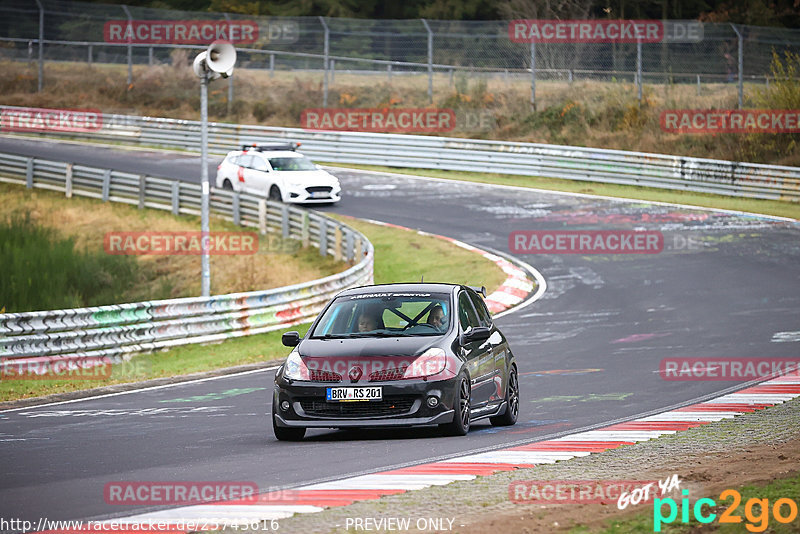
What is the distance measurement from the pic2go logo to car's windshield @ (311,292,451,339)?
4.75 metres

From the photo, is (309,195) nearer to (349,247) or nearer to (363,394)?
(349,247)

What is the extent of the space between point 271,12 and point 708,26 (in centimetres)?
3518

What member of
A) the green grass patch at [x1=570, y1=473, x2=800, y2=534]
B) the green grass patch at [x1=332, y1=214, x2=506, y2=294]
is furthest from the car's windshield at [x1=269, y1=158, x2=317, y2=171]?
the green grass patch at [x1=570, y1=473, x2=800, y2=534]

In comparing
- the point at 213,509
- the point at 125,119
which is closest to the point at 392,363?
the point at 213,509

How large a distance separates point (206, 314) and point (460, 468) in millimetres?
12483

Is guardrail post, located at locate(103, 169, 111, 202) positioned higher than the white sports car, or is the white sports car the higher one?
the white sports car

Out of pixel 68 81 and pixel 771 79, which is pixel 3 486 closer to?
pixel 771 79

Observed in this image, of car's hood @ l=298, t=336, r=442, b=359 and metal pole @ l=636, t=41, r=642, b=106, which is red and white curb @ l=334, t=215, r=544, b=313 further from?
metal pole @ l=636, t=41, r=642, b=106

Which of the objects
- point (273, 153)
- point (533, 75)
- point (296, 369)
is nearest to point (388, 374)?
point (296, 369)

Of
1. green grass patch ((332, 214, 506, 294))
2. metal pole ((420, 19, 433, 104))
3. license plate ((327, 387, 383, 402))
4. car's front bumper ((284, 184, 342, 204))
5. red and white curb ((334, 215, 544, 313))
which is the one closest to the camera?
license plate ((327, 387, 383, 402))

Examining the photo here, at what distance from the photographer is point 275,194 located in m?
34.9

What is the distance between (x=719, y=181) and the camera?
3544cm

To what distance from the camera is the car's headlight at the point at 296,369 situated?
35.6 feet

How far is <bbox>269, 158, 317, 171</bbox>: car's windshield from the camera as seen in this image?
35469mm
